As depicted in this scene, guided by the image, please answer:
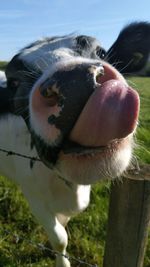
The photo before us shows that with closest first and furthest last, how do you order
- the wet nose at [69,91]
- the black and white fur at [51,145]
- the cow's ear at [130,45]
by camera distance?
the wet nose at [69,91]
the black and white fur at [51,145]
the cow's ear at [130,45]

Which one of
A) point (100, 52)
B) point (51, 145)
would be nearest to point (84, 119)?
point (51, 145)

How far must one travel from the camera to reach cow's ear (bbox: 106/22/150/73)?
3.09 m

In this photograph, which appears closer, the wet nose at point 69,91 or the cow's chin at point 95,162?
the wet nose at point 69,91

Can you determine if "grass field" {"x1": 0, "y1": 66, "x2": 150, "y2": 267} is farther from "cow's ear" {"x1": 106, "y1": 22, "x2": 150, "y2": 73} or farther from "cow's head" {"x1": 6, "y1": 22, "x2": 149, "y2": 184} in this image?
"cow's head" {"x1": 6, "y1": 22, "x2": 149, "y2": 184}

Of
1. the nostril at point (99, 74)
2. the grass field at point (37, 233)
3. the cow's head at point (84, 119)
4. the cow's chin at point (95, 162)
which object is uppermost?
the nostril at point (99, 74)

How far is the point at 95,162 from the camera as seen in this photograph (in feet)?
6.77

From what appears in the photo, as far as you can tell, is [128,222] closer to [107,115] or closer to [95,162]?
[95,162]

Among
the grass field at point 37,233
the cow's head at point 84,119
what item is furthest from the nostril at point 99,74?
the grass field at point 37,233

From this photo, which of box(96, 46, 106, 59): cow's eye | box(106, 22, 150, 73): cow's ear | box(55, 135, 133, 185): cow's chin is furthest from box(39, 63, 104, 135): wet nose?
box(106, 22, 150, 73): cow's ear

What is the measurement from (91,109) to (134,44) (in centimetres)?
135

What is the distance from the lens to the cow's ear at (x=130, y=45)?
3088 mm

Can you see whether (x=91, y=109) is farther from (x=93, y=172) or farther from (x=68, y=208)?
(x=68, y=208)

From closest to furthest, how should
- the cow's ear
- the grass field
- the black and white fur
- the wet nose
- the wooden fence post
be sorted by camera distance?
the wet nose, the black and white fur, the wooden fence post, the cow's ear, the grass field

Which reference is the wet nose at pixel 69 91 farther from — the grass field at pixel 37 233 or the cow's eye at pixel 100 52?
the grass field at pixel 37 233
